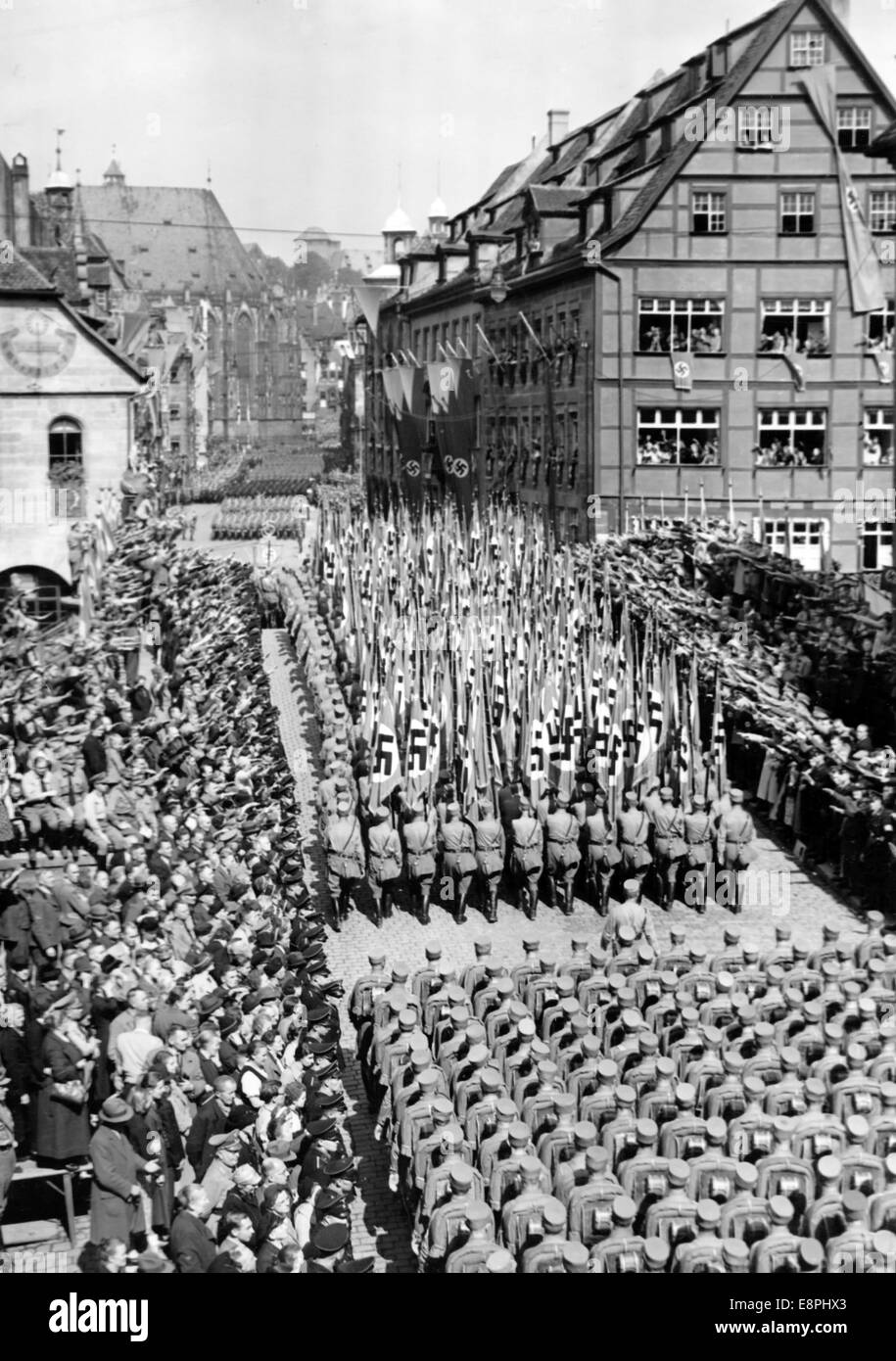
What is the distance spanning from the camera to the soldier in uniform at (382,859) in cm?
2075

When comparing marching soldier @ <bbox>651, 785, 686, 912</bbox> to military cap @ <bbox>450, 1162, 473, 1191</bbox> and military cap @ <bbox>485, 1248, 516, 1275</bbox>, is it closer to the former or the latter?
military cap @ <bbox>450, 1162, 473, 1191</bbox>

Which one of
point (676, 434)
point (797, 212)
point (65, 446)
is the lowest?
point (65, 446)

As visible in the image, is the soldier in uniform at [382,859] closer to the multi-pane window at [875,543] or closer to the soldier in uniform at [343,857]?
the soldier in uniform at [343,857]

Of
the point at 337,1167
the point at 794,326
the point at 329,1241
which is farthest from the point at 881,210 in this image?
the point at 329,1241

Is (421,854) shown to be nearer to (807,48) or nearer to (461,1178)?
(461,1178)

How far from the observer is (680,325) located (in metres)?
45.0

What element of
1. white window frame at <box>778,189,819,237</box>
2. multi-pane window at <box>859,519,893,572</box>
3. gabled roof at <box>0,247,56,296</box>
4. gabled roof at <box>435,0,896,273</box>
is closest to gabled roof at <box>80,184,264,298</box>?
gabled roof at <box>435,0,896,273</box>

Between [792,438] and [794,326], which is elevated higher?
[794,326]

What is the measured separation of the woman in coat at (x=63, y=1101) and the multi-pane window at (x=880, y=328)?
3585 cm

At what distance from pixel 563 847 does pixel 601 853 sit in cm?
45

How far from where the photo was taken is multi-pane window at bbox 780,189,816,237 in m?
44.0

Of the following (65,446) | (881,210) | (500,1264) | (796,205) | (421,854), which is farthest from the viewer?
(881,210)

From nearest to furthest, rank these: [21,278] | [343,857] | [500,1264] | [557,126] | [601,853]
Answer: [500,1264], [343,857], [601,853], [21,278], [557,126]

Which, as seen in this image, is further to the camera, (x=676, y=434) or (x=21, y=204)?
(x=21, y=204)
